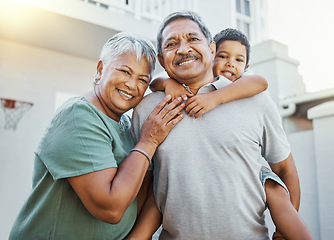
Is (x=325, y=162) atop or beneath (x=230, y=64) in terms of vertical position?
beneath

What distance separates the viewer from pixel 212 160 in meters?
1.39

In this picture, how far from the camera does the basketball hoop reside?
461 centimetres

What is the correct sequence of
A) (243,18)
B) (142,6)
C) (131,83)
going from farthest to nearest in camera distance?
(243,18)
(142,6)
(131,83)

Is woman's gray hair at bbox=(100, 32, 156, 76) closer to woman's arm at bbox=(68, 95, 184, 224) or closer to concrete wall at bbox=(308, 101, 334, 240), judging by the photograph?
woman's arm at bbox=(68, 95, 184, 224)

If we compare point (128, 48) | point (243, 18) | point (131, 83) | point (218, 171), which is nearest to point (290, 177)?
point (218, 171)

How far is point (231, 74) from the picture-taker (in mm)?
2256

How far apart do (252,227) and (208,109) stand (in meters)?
0.58

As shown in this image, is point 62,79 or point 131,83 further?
point 62,79

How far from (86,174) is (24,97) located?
13.4 ft

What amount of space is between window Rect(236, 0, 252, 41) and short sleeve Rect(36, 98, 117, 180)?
694cm

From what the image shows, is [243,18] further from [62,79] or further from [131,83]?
[131,83]

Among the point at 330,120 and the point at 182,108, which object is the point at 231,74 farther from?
the point at 330,120

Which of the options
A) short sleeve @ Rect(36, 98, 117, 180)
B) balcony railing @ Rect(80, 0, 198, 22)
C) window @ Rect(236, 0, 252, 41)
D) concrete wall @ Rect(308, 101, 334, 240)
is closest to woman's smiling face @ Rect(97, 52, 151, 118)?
short sleeve @ Rect(36, 98, 117, 180)

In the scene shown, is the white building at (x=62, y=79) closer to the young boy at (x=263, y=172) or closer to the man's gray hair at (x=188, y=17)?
Answer: the man's gray hair at (x=188, y=17)
